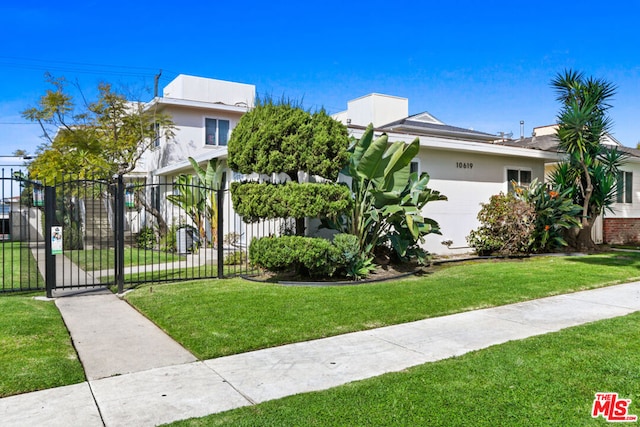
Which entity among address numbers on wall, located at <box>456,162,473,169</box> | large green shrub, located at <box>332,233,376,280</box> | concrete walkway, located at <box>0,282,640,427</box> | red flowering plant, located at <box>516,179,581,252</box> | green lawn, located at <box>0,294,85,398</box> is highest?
address numbers on wall, located at <box>456,162,473,169</box>

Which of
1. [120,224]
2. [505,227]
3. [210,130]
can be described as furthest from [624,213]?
[120,224]

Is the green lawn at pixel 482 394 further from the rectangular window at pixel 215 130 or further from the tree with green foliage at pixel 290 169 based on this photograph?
the rectangular window at pixel 215 130

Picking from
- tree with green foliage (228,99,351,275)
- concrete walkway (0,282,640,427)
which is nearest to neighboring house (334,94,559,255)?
tree with green foliage (228,99,351,275)

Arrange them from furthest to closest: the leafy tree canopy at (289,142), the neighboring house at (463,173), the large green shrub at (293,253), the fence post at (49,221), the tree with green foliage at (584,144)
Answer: the tree with green foliage at (584,144)
the neighboring house at (463,173)
the leafy tree canopy at (289,142)
the large green shrub at (293,253)
the fence post at (49,221)

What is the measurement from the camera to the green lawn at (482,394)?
3.52 m

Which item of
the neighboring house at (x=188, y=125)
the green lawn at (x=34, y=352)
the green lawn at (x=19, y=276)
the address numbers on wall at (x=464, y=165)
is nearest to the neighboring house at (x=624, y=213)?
the address numbers on wall at (x=464, y=165)

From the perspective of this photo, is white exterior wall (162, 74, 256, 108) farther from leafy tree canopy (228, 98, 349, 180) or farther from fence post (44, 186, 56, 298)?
fence post (44, 186, 56, 298)

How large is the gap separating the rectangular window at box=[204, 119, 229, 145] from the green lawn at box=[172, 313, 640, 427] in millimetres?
17807

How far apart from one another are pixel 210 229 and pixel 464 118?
19.4 m

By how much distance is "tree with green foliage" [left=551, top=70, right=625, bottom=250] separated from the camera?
1459 cm

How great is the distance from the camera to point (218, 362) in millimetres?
5004

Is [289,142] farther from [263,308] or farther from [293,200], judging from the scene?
[263,308]

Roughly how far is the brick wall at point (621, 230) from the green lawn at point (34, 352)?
18.6 meters

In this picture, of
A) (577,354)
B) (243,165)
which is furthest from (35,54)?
(577,354)
